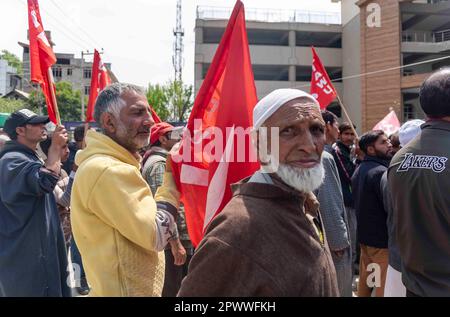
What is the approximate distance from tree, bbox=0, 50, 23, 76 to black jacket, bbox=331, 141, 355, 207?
58.8m

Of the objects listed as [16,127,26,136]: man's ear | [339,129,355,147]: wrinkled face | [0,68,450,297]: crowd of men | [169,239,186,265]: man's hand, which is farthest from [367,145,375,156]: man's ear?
[16,127,26,136]: man's ear

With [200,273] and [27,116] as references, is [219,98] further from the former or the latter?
[27,116]

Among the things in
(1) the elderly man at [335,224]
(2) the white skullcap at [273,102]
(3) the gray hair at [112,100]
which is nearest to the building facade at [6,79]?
(1) the elderly man at [335,224]

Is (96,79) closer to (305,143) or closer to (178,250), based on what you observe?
(178,250)

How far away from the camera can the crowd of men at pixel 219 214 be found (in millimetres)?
1286

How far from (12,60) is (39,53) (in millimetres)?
60635

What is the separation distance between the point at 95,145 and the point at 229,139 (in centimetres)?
73

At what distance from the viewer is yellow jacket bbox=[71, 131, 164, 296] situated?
163cm

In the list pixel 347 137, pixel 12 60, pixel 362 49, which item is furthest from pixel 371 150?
pixel 12 60

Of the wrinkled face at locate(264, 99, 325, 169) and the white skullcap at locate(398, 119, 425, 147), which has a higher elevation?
the white skullcap at locate(398, 119, 425, 147)

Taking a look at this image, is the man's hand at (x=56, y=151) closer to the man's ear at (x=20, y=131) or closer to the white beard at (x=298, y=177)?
the man's ear at (x=20, y=131)

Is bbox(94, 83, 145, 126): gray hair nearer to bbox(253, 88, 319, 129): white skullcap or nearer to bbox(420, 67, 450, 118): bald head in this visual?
bbox(253, 88, 319, 129): white skullcap

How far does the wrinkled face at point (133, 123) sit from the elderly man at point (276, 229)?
24.6 inches
